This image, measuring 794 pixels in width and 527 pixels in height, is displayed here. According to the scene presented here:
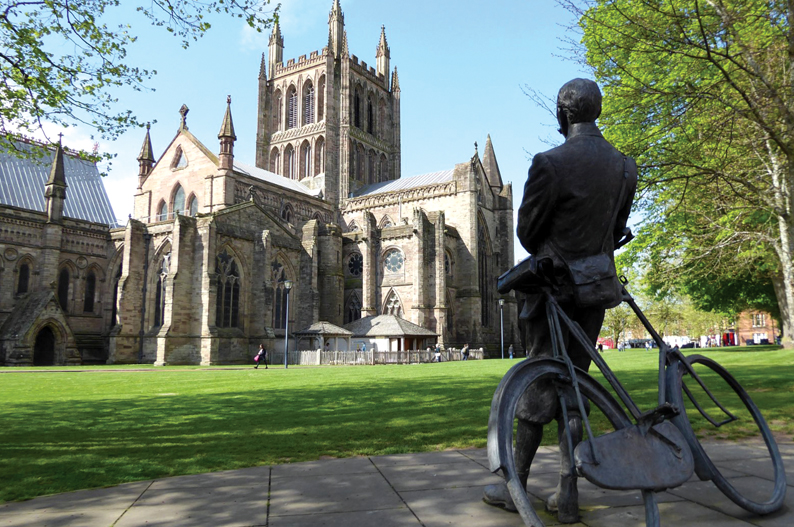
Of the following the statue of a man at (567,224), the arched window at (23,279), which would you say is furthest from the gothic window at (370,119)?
the statue of a man at (567,224)

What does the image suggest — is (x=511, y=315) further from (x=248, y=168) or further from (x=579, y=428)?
(x=579, y=428)

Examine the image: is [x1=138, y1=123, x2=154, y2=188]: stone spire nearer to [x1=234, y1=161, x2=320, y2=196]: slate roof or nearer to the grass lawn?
[x1=234, y1=161, x2=320, y2=196]: slate roof

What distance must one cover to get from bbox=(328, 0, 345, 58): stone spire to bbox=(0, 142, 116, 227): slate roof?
26.2m

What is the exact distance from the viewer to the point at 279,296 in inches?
1428

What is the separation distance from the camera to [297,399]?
11.2m

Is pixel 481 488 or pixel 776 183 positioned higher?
pixel 776 183

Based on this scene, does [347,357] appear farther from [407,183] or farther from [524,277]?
[524,277]

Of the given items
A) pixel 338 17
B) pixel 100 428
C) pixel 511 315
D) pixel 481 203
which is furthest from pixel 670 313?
pixel 100 428

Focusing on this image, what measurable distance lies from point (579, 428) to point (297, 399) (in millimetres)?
8637

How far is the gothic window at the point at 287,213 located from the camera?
44062mm

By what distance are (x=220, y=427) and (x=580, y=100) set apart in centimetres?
626

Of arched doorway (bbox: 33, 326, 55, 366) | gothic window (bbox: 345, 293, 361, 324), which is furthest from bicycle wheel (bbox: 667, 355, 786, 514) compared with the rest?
gothic window (bbox: 345, 293, 361, 324)

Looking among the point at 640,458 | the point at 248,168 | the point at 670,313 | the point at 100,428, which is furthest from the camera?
the point at 670,313

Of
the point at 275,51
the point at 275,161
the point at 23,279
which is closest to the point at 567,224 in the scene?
the point at 23,279
